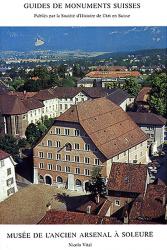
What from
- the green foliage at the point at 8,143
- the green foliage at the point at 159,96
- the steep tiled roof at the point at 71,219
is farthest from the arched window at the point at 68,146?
the steep tiled roof at the point at 71,219

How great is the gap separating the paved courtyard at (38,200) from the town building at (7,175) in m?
0.25

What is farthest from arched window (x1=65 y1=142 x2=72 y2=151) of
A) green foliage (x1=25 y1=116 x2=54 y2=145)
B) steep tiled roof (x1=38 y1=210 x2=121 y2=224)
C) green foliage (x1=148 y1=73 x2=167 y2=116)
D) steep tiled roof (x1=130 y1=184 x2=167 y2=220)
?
steep tiled roof (x1=38 y1=210 x2=121 y2=224)

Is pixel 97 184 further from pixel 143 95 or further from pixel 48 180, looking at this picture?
pixel 143 95

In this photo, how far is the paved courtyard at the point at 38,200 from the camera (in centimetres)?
878

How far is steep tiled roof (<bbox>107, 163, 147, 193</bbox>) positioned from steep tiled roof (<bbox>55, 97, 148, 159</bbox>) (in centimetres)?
141

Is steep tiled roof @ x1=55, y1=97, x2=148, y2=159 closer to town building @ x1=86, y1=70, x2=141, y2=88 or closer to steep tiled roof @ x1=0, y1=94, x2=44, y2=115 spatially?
steep tiled roof @ x1=0, y1=94, x2=44, y2=115

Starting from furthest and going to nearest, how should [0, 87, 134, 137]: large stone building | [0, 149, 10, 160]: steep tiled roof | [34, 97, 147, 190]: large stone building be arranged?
Answer: [0, 87, 134, 137]: large stone building, [34, 97, 147, 190]: large stone building, [0, 149, 10, 160]: steep tiled roof

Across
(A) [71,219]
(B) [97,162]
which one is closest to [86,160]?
(B) [97,162]

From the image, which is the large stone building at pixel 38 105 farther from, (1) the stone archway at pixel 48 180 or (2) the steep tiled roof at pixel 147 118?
(1) the stone archway at pixel 48 180

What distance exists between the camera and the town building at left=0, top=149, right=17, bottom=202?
35.0ft

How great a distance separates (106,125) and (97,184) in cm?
257

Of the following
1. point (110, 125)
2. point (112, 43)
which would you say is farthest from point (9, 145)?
point (112, 43)
